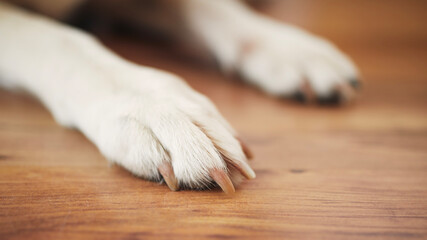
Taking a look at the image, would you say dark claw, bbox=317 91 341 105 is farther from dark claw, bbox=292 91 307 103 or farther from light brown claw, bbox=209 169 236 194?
light brown claw, bbox=209 169 236 194

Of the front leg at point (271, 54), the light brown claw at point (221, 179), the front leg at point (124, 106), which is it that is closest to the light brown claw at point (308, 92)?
the front leg at point (271, 54)

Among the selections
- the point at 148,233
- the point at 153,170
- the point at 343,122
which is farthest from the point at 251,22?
the point at 148,233

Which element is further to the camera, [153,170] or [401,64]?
[401,64]

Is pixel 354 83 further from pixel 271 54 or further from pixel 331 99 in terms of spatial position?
pixel 271 54

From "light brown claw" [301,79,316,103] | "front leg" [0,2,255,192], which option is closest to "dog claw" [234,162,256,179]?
"front leg" [0,2,255,192]

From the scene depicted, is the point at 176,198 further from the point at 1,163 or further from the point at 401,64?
the point at 401,64

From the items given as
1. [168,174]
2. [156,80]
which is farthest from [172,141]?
[156,80]
